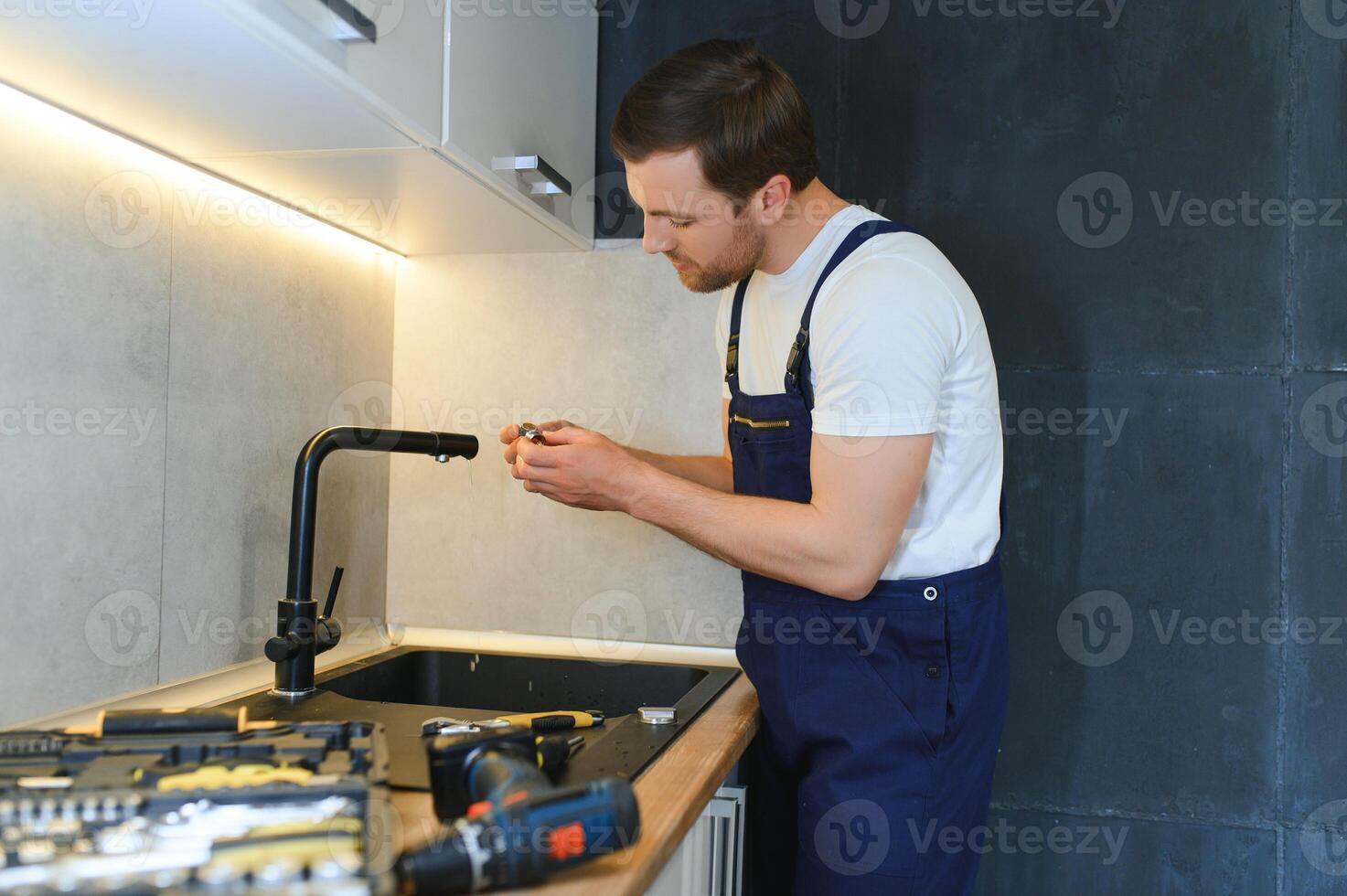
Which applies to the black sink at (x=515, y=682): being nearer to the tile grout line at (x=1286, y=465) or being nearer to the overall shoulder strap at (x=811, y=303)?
the overall shoulder strap at (x=811, y=303)

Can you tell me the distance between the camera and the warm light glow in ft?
3.42

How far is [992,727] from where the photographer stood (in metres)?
1.26

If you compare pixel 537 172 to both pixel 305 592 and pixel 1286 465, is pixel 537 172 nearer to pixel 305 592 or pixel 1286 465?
pixel 305 592

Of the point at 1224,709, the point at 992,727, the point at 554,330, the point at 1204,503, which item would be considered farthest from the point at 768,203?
the point at 1224,709

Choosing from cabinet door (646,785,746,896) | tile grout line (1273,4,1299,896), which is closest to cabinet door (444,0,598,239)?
cabinet door (646,785,746,896)

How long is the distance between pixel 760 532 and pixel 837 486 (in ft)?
0.35

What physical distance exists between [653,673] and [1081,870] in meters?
0.73

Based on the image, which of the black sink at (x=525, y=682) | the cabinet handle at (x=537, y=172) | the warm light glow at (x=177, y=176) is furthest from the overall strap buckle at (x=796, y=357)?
the warm light glow at (x=177, y=176)

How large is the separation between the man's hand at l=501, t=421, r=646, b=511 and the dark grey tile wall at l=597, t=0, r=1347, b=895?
708 millimetres

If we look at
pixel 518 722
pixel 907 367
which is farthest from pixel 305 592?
pixel 907 367

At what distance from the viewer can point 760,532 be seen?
1167 mm

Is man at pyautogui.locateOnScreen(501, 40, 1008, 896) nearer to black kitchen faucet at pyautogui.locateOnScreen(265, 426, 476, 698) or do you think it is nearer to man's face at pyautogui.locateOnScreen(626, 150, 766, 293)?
man's face at pyautogui.locateOnScreen(626, 150, 766, 293)

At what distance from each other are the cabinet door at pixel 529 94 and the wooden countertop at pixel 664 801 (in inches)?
28.8

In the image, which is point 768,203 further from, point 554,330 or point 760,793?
point 760,793
